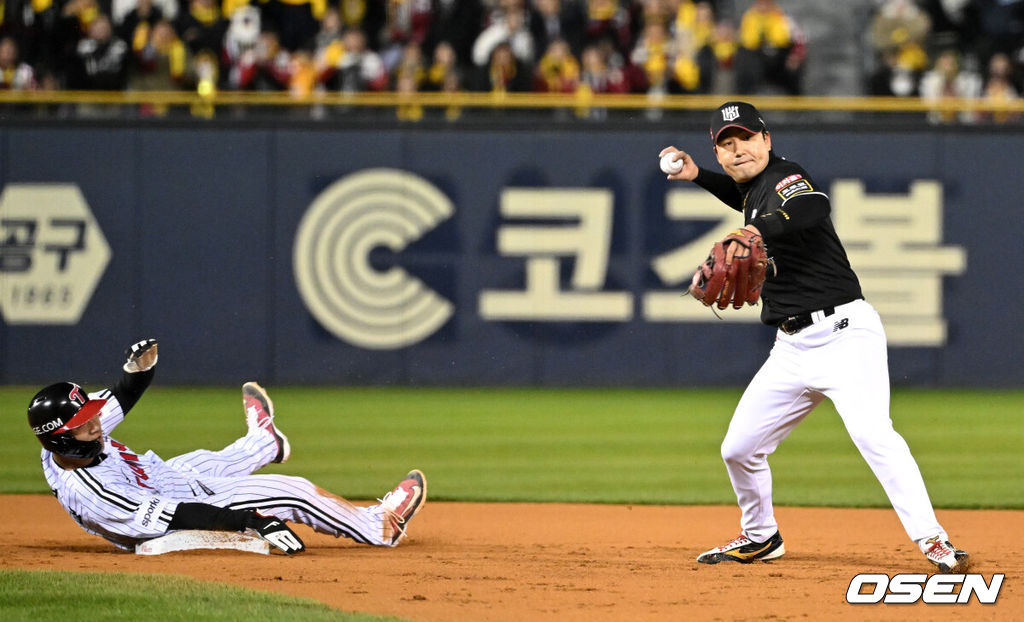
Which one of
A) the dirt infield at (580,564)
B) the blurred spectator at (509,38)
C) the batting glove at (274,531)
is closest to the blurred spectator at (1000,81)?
the blurred spectator at (509,38)

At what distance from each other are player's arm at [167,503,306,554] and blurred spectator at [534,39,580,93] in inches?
382

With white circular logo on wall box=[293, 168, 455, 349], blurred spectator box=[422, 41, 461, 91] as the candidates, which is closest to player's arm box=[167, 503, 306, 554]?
white circular logo on wall box=[293, 168, 455, 349]

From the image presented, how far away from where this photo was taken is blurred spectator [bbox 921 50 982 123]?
15055 millimetres

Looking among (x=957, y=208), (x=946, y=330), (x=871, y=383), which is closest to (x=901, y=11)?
(x=957, y=208)

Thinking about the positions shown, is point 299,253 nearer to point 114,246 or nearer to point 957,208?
point 114,246

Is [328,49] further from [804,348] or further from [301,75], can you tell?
[804,348]

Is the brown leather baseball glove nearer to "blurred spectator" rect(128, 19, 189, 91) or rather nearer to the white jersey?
the white jersey

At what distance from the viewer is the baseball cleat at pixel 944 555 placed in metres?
5.49

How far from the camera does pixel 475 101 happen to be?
14375 millimetres

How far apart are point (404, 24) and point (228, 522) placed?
1032 centimetres

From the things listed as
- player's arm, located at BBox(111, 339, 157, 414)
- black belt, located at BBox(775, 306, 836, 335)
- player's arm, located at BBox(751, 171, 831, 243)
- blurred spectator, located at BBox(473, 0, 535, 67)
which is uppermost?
blurred spectator, located at BBox(473, 0, 535, 67)

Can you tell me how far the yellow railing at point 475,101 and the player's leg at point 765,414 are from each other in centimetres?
857

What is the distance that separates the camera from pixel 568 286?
47.2 feet

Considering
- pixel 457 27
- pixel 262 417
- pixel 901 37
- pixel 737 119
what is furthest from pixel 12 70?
pixel 737 119
